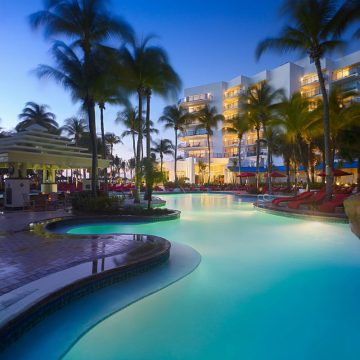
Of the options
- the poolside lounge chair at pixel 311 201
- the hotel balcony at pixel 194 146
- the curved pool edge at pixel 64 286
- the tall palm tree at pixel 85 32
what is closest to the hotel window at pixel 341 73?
the hotel balcony at pixel 194 146

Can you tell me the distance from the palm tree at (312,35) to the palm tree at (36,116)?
1279 inches

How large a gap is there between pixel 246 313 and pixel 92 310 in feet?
7.63

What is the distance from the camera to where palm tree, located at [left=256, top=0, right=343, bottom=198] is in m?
14.0

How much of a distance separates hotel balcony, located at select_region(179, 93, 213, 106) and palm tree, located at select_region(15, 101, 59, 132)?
1049 inches

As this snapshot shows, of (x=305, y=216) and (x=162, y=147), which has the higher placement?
(x=162, y=147)

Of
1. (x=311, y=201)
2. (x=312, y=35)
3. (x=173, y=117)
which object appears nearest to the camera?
(x=312, y=35)

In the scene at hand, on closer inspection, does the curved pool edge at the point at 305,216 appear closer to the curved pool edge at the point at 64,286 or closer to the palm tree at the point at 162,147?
the curved pool edge at the point at 64,286

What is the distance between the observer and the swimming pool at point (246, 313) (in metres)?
3.94

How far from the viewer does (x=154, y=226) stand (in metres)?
12.5

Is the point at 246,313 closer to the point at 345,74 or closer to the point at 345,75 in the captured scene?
the point at 345,75

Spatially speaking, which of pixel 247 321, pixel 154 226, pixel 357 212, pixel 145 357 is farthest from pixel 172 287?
pixel 154 226

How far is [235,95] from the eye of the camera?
56719 mm

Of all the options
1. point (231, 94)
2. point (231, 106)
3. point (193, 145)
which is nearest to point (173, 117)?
point (193, 145)

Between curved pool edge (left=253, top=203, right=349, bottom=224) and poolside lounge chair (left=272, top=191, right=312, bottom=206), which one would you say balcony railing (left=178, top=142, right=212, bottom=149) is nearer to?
poolside lounge chair (left=272, top=191, right=312, bottom=206)
